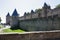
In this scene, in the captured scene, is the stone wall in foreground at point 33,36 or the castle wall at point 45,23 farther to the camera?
the castle wall at point 45,23

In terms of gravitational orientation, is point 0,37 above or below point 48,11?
below

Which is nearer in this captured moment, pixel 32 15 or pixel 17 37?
pixel 17 37

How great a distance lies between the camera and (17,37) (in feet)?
13.1

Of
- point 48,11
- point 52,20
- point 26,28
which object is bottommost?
point 26,28

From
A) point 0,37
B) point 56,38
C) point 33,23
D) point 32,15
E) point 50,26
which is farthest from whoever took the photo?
point 32,15

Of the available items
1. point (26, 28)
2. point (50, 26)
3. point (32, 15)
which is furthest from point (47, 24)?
point (32, 15)

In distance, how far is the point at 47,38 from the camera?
414cm

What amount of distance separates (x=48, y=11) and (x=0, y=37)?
22326 mm

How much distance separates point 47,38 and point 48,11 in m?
21.8

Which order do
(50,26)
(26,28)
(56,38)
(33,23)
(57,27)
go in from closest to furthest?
1. (56,38)
2. (57,27)
3. (50,26)
4. (33,23)
5. (26,28)

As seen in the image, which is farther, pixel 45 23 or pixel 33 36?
pixel 45 23

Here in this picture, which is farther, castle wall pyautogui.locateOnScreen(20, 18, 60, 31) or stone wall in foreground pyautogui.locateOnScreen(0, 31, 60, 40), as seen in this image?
castle wall pyautogui.locateOnScreen(20, 18, 60, 31)

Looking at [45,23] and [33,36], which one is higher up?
[45,23]

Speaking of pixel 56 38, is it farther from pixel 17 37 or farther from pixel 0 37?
pixel 0 37
